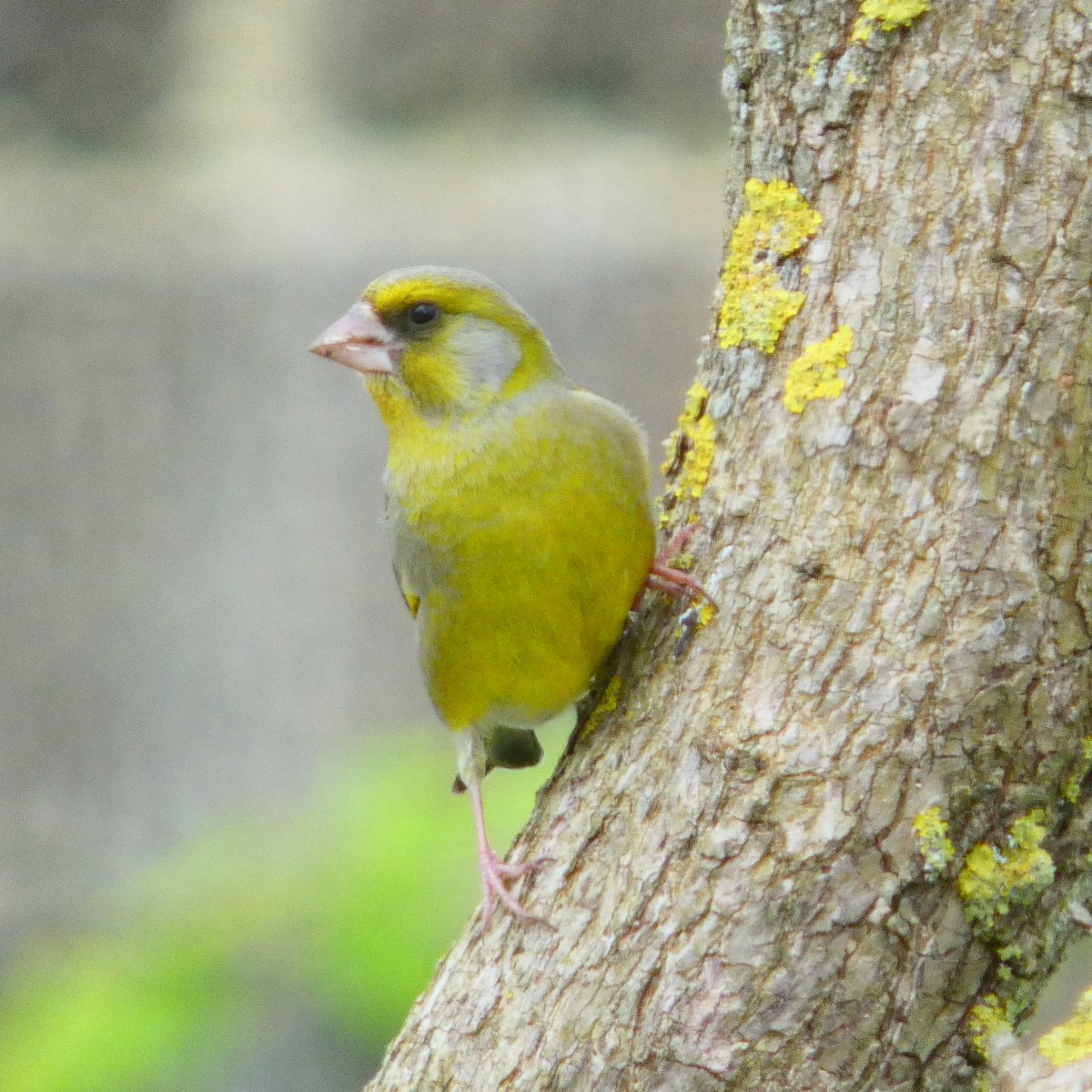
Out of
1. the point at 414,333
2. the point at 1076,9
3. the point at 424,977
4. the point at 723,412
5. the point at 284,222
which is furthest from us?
the point at 284,222

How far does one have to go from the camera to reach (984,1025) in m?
2.34

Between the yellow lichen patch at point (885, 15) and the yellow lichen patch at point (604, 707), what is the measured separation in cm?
108

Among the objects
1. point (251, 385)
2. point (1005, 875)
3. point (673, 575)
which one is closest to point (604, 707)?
point (673, 575)

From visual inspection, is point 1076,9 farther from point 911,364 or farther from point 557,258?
point 557,258

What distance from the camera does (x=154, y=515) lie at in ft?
17.5

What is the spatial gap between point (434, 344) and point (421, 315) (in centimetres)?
6

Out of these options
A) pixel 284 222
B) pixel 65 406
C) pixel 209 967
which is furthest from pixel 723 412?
pixel 65 406

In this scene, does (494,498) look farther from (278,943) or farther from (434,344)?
(278,943)

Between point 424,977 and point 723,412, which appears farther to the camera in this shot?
point 424,977

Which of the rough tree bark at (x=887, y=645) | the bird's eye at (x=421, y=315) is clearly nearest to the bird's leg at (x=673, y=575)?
the rough tree bark at (x=887, y=645)

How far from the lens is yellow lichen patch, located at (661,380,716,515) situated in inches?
103

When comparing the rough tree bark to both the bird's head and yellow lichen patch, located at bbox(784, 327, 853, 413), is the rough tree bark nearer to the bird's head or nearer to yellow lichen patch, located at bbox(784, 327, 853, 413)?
yellow lichen patch, located at bbox(784, 327, 853, 413)

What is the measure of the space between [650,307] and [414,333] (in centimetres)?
219

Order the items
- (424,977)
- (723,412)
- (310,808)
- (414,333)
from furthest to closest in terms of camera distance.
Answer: (310,808), (424,977), (414,333), (723,412)
